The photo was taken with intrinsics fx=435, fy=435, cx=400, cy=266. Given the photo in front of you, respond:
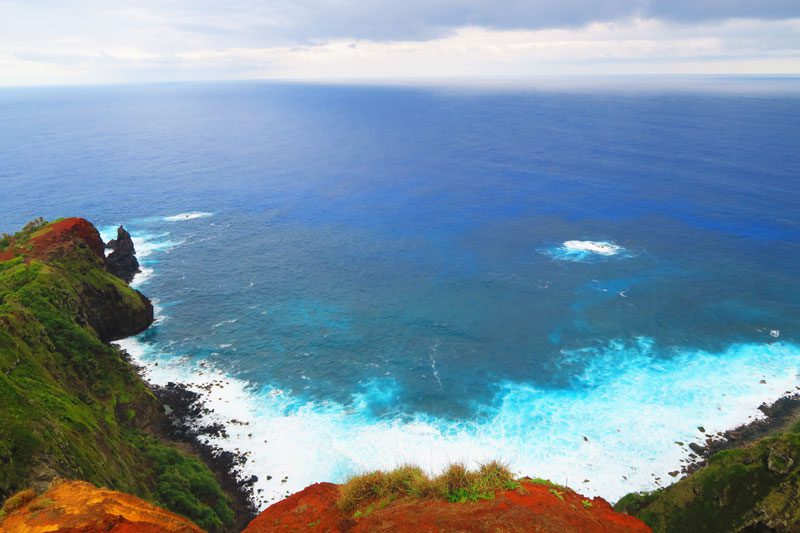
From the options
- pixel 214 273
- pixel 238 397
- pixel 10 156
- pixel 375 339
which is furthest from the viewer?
pixel 10 156

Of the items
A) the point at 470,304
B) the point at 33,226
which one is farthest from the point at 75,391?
the point at 470,304

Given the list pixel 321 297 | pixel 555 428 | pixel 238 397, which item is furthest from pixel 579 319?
pixel 238 397

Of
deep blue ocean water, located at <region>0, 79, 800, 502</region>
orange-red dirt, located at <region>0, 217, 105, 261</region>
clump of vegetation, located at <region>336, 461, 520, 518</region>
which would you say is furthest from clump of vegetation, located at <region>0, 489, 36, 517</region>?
orange-red dirt, located at <region>0, 217, 105, 261</region>

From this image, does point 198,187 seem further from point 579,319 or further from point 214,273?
point 579,319

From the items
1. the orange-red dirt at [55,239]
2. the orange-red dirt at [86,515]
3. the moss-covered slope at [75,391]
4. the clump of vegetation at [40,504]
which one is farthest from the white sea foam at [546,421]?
the clump of vegetation at [40,504]

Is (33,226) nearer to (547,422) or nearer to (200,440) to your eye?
(200,440)

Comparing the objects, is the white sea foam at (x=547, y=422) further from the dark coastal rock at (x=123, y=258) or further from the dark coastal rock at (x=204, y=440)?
the dark coastal rock at (x=123, y=258)
